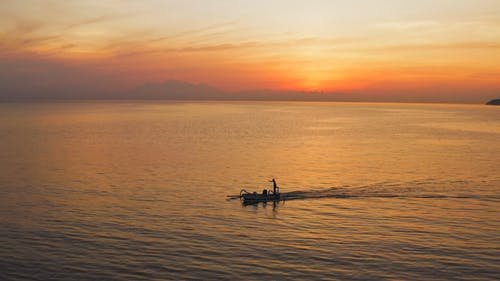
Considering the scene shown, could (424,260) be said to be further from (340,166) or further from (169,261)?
(340,166)

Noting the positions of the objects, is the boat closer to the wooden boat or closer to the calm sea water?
the wooden boat

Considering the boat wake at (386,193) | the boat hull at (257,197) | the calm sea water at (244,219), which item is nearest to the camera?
the calm sea water at (244,219)

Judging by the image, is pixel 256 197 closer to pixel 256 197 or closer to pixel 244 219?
pixel 256 197

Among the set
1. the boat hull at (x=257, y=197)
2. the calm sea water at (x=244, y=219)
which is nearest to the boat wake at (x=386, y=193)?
the calm sea water at (x=244, y=219)

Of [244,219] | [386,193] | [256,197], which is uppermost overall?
[386,193]

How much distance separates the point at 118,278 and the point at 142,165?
173ft

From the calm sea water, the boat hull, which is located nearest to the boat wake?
the calm sea water

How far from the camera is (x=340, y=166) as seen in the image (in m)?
86.6

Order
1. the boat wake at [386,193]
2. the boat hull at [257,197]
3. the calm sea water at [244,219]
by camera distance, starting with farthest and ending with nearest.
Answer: the boat wake at [386,193] → the boat hull at [257,197] → the calm sea water at [244,219]

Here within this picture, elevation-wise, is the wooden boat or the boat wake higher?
the boat wake

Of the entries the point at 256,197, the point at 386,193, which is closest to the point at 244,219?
the point at 256,197

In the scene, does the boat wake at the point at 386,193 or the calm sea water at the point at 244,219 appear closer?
the calm sea water at the point at 244,219

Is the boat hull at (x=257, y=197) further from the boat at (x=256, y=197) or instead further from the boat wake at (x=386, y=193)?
the boat wake at (x=386, y=193)

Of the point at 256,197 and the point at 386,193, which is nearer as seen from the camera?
the point at 256,197
